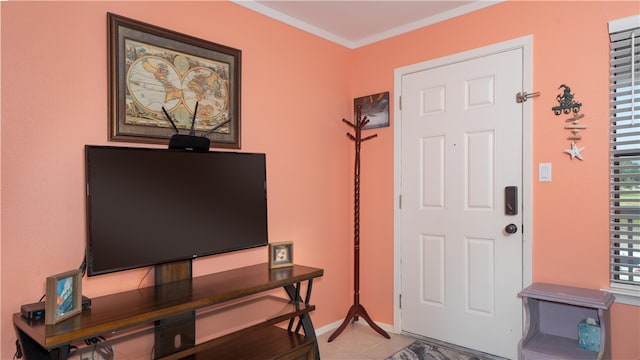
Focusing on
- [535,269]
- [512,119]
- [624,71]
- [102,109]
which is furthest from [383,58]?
[102,109]

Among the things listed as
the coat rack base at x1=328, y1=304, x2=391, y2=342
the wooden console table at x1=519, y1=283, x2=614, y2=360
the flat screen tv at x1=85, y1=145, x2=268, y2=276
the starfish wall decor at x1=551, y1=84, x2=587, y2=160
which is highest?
the starfish wall decor at x1=551, y1=84, x2=587, y2=160

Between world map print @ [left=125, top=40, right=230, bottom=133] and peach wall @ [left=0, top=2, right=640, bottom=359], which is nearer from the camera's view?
peach wall @ [left=0, top=2, right=640, bottom=359]

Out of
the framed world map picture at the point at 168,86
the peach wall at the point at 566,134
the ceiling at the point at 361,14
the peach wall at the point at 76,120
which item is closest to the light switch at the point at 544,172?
the peach wall at the point at 566,134

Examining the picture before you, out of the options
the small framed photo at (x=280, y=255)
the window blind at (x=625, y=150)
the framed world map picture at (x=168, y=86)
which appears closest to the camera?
the framed world map picture at (x=168, y=86)

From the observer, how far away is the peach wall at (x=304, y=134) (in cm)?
183

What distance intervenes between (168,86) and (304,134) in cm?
115

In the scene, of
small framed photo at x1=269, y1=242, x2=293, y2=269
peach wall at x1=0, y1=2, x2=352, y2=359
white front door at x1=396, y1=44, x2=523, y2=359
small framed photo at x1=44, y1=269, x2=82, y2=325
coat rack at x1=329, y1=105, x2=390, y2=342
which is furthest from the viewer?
coat rack at x1=329, y1=105, x2=390, y2=342

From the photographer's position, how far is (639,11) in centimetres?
221

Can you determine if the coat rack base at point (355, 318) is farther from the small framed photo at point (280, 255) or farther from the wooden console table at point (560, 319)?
the wooden console table at point (560, 319)

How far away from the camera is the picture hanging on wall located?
333 cm

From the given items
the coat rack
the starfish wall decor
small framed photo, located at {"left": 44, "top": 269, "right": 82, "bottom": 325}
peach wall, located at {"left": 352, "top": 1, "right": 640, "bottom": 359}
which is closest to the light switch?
peach wall, located at {"left": 352, "top": 1, "right": 640, "bottom": 359}

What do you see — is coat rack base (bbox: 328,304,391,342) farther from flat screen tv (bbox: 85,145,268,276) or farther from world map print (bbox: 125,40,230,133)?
world map print (bbox: 125,40,230,133)

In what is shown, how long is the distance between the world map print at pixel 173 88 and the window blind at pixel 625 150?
2296mm

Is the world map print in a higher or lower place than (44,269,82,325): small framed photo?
higher
